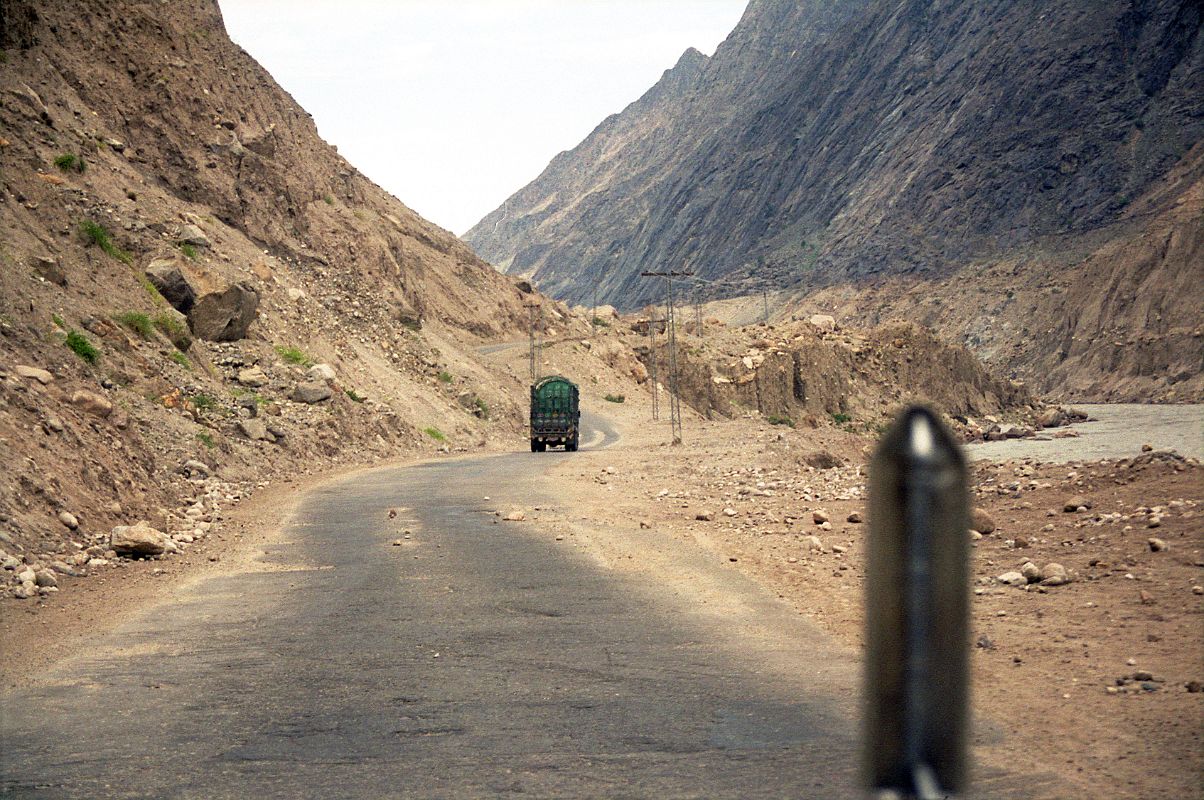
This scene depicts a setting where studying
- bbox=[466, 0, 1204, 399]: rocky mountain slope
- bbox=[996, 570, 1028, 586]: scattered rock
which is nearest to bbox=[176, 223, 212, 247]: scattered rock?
bbox=[996, 570, 1028, 586]: scattered rock

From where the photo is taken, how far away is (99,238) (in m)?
31.1

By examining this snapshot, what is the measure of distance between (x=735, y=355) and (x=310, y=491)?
6172 centimetres

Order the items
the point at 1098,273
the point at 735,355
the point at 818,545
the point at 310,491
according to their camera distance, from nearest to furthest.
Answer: the point at 818,545
the point at 310,491
the point at 735,355
the point at 1098,273

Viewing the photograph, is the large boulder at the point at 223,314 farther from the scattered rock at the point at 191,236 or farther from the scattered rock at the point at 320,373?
the scattered rock at the point at 191,236

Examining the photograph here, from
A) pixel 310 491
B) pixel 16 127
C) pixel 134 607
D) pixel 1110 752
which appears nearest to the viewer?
pixel 1110 752

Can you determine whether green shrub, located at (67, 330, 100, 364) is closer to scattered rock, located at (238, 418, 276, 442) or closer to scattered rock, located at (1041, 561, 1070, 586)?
scattered rock, located at (238, 418, 276, 442)

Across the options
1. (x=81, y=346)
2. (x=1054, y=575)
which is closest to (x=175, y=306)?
(x=81, y=346)

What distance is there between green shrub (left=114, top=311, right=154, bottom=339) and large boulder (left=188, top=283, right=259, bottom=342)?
4.59m

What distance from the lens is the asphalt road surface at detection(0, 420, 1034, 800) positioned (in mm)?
5906

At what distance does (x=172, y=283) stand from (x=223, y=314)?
1846 mm

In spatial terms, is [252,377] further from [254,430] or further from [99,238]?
[99,238]

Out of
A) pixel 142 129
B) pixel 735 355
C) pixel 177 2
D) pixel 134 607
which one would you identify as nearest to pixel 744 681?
pixel 134 607

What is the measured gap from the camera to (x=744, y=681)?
7848 millimetres

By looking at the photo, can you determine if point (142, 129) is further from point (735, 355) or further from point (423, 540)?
point (735, 355)
